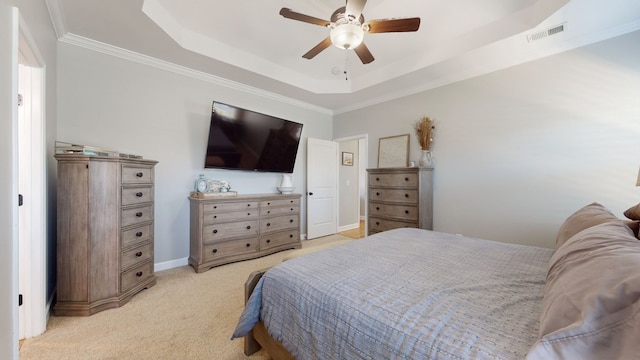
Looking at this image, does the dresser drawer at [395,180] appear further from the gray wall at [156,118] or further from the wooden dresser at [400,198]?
the gray wall at [156,118]

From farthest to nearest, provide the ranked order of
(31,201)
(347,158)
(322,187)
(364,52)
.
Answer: (347,158)
(322,187)
(364,52)
(31,201)

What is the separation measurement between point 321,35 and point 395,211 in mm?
2449

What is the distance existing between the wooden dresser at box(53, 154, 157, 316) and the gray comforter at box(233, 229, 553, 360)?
1.63m

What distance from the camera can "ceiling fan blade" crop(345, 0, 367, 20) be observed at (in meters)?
1.74

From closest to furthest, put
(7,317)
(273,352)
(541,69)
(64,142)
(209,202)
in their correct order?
(7,317)
(273,352)
(64,142)
(541,69)
(209,202)

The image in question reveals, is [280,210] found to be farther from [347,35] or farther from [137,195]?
[347,35]

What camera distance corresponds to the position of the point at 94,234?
2.09 meters

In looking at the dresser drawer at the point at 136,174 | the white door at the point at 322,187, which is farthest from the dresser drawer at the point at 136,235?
the white door at the point at 322,187

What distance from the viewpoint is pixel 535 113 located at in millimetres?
2754

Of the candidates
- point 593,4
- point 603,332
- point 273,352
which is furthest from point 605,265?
point 593,4

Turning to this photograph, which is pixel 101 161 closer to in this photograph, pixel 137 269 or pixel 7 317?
pixel 137 269

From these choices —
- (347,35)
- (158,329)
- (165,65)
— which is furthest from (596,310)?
(165,65)

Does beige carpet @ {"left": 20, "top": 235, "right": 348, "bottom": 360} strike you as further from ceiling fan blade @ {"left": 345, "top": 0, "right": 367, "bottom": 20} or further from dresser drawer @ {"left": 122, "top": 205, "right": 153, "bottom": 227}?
ceiling fan blade @ {"left": 345, "top": 0, "right": 367, "bottom": 20}

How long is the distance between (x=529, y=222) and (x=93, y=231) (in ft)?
14.5
